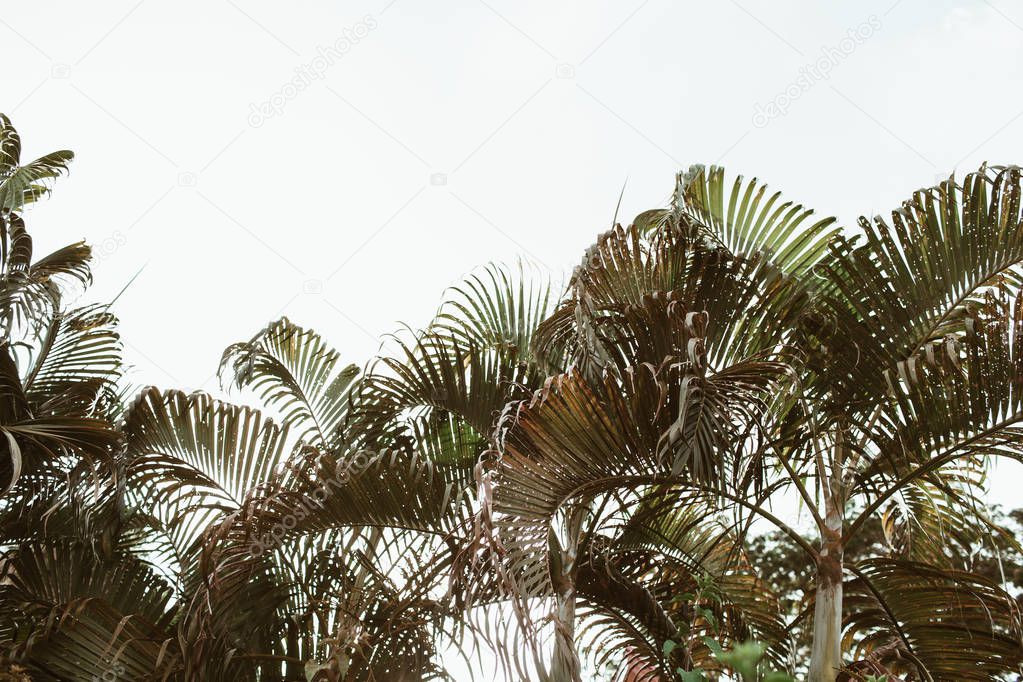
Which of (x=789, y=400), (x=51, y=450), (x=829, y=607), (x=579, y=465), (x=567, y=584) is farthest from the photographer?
(x=51, y=450)

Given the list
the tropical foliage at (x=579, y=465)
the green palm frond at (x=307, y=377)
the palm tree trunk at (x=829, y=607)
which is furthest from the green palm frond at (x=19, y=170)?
the palm tree trunk at (x=829, y=607)

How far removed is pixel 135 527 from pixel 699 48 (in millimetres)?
4289

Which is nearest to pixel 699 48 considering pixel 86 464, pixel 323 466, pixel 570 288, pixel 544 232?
pixel 544 232

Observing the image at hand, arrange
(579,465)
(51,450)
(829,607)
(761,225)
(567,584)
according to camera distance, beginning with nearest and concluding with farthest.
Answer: (579,465) → (829,607) → (567,584) → (761,225) → (51,450)

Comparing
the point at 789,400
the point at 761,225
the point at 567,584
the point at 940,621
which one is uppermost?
the point at 761,225

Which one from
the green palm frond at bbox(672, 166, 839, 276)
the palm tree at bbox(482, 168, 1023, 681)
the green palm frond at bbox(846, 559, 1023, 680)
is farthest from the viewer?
the green palm frond at bbox(672, 166, 839, 276)

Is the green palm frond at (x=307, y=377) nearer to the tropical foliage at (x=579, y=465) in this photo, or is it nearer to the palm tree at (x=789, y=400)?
the tropical foliage at (x=579, y=465)

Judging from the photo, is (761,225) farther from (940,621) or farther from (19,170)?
(19,170)

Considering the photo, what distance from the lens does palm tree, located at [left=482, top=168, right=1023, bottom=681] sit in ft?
8.36

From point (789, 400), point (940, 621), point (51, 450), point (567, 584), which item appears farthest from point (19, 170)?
point (940, 621)

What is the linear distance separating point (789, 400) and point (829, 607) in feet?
2.24

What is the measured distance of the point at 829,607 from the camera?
2748 mm

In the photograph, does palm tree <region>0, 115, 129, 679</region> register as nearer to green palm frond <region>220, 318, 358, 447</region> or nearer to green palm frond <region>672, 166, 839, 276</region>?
green palm frond <region>220, 318, 358, 447</region>

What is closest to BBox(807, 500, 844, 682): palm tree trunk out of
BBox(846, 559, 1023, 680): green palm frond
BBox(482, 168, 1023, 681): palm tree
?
BBox(482, 168, 1023, 681): palm tree
